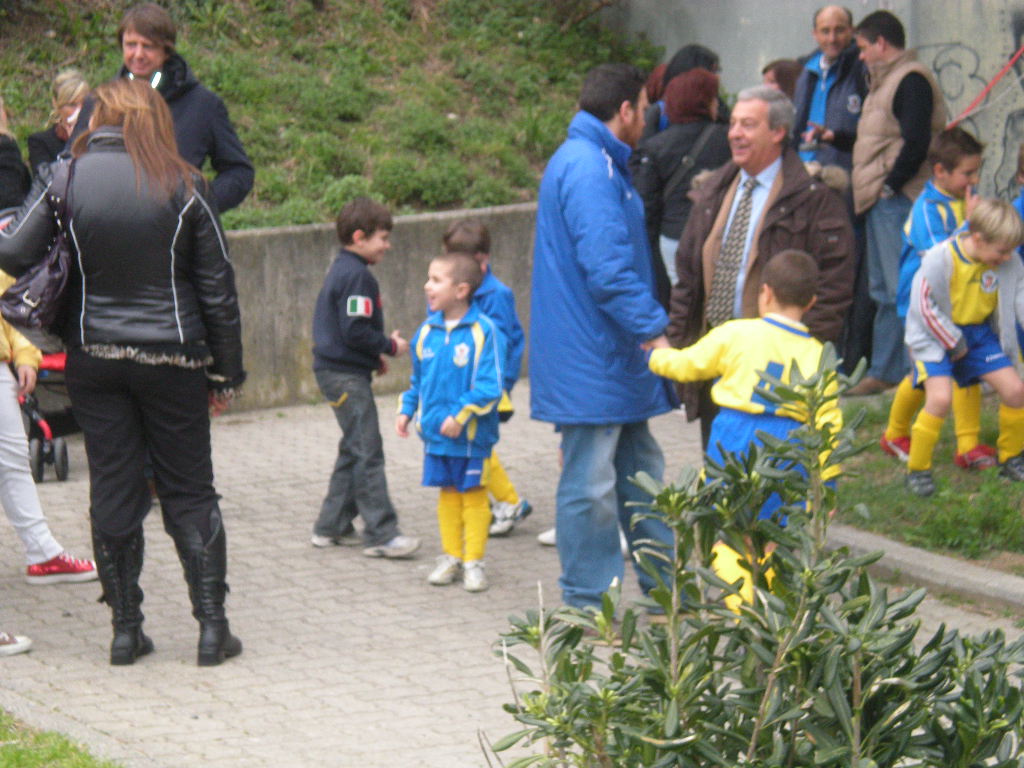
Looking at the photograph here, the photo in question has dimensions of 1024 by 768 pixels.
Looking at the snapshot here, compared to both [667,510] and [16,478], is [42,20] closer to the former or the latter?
[16,478]

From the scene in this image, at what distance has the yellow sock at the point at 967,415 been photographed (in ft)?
25.6

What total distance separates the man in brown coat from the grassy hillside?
4745 mm

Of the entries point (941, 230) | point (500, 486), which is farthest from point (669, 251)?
point (500, 486)

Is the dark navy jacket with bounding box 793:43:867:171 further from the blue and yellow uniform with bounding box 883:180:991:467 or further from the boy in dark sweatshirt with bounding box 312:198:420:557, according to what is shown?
the boy in dark sweatshirt with bounding box 312:198:420:557

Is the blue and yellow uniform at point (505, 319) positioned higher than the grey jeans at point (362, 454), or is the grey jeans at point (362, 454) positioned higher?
the blue and yellow uniform at point (505, 319)

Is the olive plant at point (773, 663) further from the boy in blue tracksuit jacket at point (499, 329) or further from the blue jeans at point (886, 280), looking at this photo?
the blue jeans at point (886, 280)

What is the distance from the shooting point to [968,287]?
24.3 feet

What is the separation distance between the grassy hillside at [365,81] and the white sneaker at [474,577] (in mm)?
4408

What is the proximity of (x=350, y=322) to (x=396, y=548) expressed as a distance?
1016 mm

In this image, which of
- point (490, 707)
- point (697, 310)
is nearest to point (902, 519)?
point (697, 310)

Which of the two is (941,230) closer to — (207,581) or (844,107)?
(844,107)

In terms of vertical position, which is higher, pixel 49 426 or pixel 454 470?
pixel 454 470

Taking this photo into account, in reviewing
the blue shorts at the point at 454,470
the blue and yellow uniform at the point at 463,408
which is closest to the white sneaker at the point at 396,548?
the blue and yellow uniform at the point at 463,408

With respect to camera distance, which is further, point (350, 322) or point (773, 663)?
point (350, 322)
